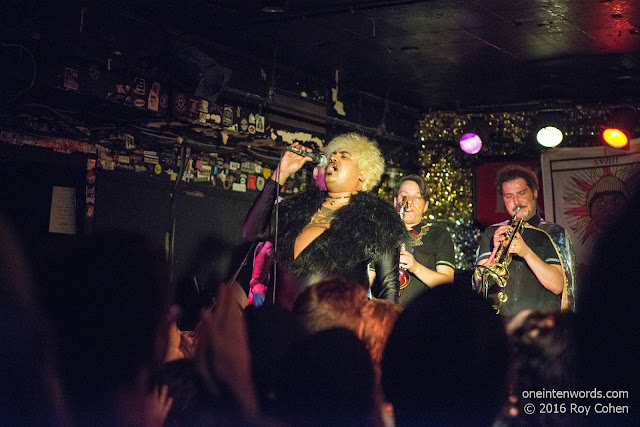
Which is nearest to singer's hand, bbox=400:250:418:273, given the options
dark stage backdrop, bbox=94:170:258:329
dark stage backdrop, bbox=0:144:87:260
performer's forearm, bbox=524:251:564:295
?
performer's forearm, bbox=524:251:564:295

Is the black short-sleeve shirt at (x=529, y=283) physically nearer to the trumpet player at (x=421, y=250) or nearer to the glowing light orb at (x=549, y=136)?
the trumpet player at (x=421, y=250)

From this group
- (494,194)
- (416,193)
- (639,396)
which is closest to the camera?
(639,396)

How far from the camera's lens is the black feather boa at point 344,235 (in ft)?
10.6

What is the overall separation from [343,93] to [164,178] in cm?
224

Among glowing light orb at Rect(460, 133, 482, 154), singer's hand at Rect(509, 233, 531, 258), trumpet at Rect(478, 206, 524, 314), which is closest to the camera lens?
singer's hand at Rect(509, 233, 531, 258)

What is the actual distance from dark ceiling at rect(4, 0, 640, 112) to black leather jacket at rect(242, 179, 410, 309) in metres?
1.57

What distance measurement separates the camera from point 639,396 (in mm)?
1466

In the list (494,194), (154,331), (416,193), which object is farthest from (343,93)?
(154,331)

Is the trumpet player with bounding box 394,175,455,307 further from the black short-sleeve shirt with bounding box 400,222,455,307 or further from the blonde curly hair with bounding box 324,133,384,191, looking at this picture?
the blonde curly hair with bounding box 324,133,384,191

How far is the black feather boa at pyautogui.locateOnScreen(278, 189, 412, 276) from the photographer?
10.6ft

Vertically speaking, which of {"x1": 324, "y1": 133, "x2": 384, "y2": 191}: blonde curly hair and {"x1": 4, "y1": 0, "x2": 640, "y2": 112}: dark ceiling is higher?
{"x1": 4, "y1": 0, "x2": 640, "y2": 112}: dark ceiling

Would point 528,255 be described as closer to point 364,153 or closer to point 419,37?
point 364,153

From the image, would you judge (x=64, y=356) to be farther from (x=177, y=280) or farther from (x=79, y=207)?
(x=177, y=280)

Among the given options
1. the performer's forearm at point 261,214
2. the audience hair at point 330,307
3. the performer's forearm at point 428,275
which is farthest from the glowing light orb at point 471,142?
the audience hair at point 330,307
